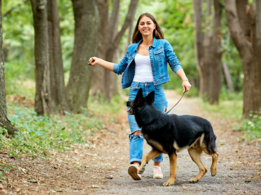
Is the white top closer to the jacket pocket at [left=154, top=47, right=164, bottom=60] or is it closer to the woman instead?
the woman

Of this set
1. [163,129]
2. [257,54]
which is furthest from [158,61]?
[257,54]

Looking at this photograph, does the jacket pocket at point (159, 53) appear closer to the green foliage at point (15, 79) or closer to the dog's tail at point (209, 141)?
the dog's tail at point (209, 141)

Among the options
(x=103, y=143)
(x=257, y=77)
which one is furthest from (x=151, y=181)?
(x=257, y=77)

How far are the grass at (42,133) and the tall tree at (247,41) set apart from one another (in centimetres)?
544

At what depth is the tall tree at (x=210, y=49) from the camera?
19609mm

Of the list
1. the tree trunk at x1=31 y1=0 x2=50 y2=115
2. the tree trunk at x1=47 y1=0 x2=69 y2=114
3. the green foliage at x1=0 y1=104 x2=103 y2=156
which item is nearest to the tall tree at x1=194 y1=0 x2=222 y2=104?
the tree trunk at x1=47 y1=0 x2=69 y2=114

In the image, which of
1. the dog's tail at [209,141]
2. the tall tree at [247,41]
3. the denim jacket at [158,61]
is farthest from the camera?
the tall tree at [247,41]

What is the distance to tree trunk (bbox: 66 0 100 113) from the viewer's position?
10.8 meters

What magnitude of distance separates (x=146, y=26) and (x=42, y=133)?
3179mm

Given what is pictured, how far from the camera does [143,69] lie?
16.2 ft

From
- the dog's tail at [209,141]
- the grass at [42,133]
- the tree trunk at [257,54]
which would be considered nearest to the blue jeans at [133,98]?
the dog's tail at [209,141]

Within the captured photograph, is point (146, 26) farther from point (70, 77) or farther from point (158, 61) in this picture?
point (70, 77)

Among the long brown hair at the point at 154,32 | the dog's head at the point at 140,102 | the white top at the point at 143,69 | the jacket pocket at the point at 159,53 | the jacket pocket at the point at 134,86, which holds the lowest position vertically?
the dog's head at the point at 140,102

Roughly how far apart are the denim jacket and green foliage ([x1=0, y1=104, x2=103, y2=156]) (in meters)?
1.98
